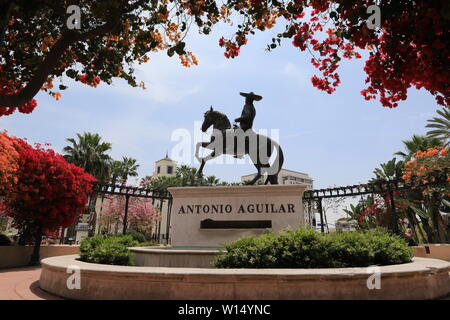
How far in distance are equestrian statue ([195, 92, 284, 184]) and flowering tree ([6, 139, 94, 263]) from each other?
6711 mm

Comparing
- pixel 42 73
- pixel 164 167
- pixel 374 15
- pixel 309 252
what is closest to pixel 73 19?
pixel 42 73

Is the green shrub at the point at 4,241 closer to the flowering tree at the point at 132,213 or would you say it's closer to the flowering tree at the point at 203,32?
the flowering tree at the point at 203,32

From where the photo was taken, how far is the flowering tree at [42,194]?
11867mm

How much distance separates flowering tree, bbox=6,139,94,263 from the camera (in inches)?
467

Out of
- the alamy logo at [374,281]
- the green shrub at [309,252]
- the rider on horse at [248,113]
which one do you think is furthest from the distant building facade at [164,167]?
the alamy logo at [374,281]

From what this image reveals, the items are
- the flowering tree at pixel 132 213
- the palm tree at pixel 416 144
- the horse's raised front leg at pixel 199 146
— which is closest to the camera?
the horse's raised front leg at pixel 199 146

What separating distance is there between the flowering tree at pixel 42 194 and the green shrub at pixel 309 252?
9599mm

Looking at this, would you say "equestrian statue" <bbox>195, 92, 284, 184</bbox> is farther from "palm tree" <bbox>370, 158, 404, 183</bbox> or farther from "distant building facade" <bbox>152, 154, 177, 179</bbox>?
"distant building facade" <bbox>152, 154, 177, 179</bbox>

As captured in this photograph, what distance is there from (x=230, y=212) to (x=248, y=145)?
2578 mm

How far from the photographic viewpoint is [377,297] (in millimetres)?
4629

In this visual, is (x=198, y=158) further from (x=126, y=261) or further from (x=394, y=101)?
(x=394, y=101)

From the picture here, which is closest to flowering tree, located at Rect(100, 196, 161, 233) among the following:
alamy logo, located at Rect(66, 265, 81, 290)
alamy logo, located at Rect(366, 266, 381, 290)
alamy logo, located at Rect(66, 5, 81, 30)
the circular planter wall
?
alamy logo, located at Rect(66, 265, 81, 290)
